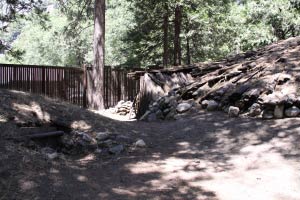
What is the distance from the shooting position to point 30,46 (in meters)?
49.8

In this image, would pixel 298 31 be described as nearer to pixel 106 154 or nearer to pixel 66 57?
pixel 106 154

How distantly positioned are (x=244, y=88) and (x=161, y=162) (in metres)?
3.65

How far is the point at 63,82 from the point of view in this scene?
13.4m

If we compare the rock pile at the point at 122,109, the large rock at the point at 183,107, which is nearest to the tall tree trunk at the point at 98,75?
the rock pile at the point at 122,109

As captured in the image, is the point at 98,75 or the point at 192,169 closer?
the point at 192,169

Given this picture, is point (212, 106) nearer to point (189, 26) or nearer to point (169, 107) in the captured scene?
point (169, 107)

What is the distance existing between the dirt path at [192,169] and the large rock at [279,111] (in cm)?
22

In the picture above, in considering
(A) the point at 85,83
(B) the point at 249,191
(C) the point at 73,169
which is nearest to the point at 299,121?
(B) the point at 249,191

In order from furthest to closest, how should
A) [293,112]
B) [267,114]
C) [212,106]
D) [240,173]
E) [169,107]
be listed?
[169,107]
[212,106]
[267,114]
[293,112]
[240,173]

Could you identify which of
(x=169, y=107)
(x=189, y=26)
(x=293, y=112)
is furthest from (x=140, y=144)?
(x=189, y=26)

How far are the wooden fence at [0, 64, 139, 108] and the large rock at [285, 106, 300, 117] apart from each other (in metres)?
8.17

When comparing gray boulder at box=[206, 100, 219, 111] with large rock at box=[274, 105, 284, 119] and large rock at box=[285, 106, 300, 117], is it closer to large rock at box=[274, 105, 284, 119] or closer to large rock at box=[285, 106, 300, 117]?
large rock at box=[274, 105, 284, 119]

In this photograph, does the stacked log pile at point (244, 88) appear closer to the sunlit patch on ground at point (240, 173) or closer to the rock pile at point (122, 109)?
the sunlit patch on ground at point (240, 173)

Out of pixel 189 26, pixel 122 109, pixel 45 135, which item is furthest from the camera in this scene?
pixel 189 26
